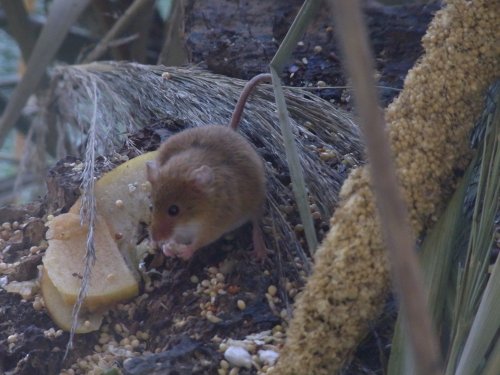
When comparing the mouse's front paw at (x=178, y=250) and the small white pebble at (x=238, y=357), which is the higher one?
the mouse's front paw at (x=178, y=250)

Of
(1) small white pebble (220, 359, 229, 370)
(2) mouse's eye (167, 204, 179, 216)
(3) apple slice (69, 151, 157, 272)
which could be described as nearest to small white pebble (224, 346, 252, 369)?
(1) small white pebble (220, 359, 229, 370)

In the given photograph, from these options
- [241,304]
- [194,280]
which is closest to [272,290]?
[241,304]

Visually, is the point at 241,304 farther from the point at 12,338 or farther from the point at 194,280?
the point at 12,338

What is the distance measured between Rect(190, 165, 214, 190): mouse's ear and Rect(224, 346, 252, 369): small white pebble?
2.09 ft

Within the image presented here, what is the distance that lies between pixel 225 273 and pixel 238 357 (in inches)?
13.6

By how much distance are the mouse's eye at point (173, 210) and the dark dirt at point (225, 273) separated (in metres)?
0.15

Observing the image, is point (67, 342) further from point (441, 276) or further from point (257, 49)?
point (257, 49)

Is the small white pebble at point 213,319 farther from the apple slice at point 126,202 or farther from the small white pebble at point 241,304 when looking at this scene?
the apple slice at point 126,202

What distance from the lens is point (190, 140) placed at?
2.36 metres

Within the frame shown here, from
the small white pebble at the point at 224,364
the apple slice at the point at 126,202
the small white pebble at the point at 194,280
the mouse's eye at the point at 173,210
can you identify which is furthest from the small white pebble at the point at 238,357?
the mouse's eye at the point at 173,210

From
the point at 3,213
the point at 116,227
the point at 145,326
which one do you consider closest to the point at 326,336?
the point at 145,326

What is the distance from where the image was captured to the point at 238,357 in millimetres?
1760

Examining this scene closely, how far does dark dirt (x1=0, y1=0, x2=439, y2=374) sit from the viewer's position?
1.80 metres

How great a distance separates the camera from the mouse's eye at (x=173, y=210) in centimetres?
232
